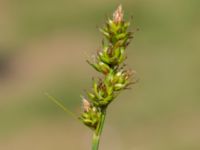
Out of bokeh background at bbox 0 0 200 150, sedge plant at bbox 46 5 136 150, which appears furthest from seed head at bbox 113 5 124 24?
bokeh background at bbox 0 0 200 150

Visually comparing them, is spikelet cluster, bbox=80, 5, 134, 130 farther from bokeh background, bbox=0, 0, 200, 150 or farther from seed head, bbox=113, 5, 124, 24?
bokeh background, bbox=0, 0, 200, 150

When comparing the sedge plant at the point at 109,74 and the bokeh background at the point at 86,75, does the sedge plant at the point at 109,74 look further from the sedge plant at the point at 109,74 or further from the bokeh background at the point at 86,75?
the bokeh background at the point at 86,75

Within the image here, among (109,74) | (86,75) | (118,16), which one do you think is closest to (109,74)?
(109,74)

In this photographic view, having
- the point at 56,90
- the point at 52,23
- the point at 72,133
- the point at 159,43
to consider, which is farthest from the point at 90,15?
the point at 72,133

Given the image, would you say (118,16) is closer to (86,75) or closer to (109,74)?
(109,74)

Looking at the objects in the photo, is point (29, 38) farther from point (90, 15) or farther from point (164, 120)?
point (164, 120)

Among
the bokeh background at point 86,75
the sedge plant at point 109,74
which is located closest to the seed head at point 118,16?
the sedge plant at point 109,74
